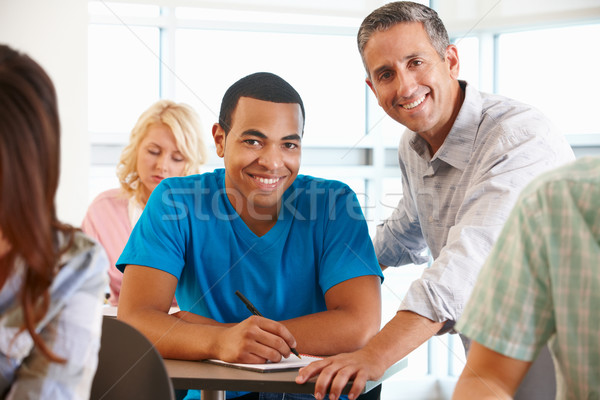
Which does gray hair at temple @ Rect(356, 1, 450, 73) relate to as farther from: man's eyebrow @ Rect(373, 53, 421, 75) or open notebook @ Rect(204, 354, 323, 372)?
open notebook @ Rect(204, 354, 323, 372)

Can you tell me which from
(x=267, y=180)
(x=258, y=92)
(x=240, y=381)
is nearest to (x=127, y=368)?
(x=240, y=381)

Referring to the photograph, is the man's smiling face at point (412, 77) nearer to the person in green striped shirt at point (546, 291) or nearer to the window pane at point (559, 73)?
the person in green striped shirt at point (546, 291)

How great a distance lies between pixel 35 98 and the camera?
667 millimetres

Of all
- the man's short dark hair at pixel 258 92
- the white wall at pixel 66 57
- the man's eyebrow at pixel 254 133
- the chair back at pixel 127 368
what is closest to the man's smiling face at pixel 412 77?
the man's short dark hair at pixel 258 92

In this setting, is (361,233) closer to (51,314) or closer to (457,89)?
(457,89)

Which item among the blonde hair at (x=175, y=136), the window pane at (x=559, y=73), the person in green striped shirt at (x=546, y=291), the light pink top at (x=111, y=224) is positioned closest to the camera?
the person in green striped shirt at (x=546, y=291)

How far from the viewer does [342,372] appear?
1110 mm

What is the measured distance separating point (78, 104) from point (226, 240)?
2.16 meters

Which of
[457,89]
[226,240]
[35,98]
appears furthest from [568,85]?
[35,98]

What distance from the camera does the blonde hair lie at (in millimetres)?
2594

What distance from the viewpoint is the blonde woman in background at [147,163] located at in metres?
2.54

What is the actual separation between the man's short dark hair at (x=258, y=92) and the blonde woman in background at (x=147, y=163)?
0.94 metres

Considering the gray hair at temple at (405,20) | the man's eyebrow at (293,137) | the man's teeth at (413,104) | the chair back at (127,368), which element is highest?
the gray hair at temple at (405,20)

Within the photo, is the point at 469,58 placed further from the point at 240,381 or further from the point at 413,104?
the point at 240,381
